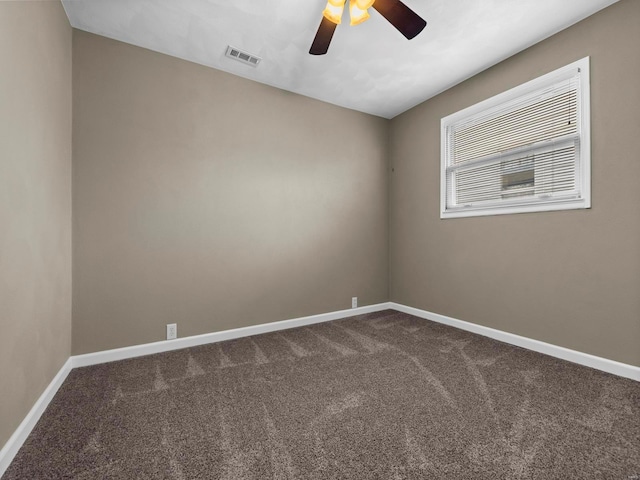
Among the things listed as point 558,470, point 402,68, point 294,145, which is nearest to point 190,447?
point 558,470

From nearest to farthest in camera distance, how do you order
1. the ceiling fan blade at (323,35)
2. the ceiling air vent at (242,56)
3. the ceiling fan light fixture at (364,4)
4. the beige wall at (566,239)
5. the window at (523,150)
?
the ceiling fan light fixture at (364,4) < the ceiling fan blade at (323,35) < the beige wall at (566,239) < the window at (523,150) < the ceiling air vent at (242,56)

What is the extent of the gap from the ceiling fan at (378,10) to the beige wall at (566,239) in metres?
1.42

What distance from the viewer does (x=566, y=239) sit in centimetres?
Answer: 230

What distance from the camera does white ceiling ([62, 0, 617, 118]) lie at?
2.03 m

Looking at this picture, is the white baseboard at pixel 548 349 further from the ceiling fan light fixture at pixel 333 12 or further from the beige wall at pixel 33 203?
the beige wall at pixel 33 203

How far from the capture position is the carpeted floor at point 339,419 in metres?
1.22

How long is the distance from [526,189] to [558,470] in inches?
86.1

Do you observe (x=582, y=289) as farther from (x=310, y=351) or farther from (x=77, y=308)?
(x=77, y=308)

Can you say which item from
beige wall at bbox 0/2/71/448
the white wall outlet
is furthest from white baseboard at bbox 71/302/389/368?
beige wall at bbox 0/2/71/448

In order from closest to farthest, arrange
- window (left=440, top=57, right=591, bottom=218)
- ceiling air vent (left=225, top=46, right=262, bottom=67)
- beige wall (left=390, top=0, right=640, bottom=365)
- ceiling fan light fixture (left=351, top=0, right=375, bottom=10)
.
Result: ceiling fan light fixture (left=351, top=0, right=375, bottom=10), beige wall (left=390, top=0, right=640, bottom=365), window (left=440, top=57, right=591, bottom=218), ceiling air vent (left=225, top=46, right=262, bottom=67)

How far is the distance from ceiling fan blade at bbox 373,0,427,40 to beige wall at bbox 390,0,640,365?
1393 millimetres

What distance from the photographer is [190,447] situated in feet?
4.41

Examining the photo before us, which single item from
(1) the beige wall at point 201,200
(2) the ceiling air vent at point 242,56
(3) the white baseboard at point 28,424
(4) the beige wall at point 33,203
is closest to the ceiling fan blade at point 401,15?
(2) the ceiling air vent at point 242,56

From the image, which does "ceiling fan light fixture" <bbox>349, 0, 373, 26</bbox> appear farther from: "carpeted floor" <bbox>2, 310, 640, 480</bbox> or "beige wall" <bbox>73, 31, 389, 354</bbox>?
"carpeted floor" <bbox>2, 310, 640, 480</bbox>
